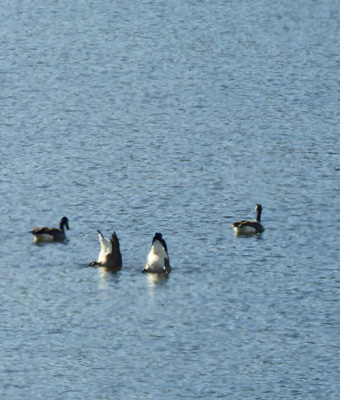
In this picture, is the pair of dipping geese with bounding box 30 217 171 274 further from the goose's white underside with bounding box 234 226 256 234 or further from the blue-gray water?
the goose's white underside with bounding box 234 226 256 234

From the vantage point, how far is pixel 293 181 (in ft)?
143

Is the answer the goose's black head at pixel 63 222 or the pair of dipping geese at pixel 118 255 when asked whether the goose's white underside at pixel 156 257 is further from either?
the goose's black head at pixel 63 222

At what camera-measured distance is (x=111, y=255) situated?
35000 mm

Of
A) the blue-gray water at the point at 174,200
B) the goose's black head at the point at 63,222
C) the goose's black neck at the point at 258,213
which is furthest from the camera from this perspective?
the goose's black neck at the point at 258,213

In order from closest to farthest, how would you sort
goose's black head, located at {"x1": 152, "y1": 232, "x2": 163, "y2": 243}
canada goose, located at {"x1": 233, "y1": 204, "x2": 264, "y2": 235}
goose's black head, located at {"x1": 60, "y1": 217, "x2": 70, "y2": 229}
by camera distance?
goose's black head, located at {"x1": 152, "y1": 232, "x2": 163, "y2": 243}, canada goose, located at {"x1": 233, "y1": 204, "x2": 264, "y2": 235}, goose's black head, located at {"x1": 60, "y1": 217, "x2": 70, "y2": 229}

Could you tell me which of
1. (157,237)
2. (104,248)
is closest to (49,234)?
(104,248)

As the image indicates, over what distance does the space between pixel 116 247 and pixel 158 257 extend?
146 cm

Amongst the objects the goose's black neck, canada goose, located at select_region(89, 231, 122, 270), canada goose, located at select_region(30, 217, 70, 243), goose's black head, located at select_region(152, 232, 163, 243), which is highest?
the goose's black neck

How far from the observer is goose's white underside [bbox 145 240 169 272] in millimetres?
34219

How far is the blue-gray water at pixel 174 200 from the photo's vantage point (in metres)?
27.9

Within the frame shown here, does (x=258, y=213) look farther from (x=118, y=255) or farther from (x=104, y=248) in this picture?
(x=104, y=248)

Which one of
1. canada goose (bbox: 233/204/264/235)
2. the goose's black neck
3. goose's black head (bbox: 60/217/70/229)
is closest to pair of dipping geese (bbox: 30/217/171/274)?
goose's black head (bbox: 60/217/70/229)

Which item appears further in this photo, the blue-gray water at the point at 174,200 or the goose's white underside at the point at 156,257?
the goose's white underside at the point at 156,257

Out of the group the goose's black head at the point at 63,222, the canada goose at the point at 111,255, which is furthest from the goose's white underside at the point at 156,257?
the goose's black head at the point at 63,222
